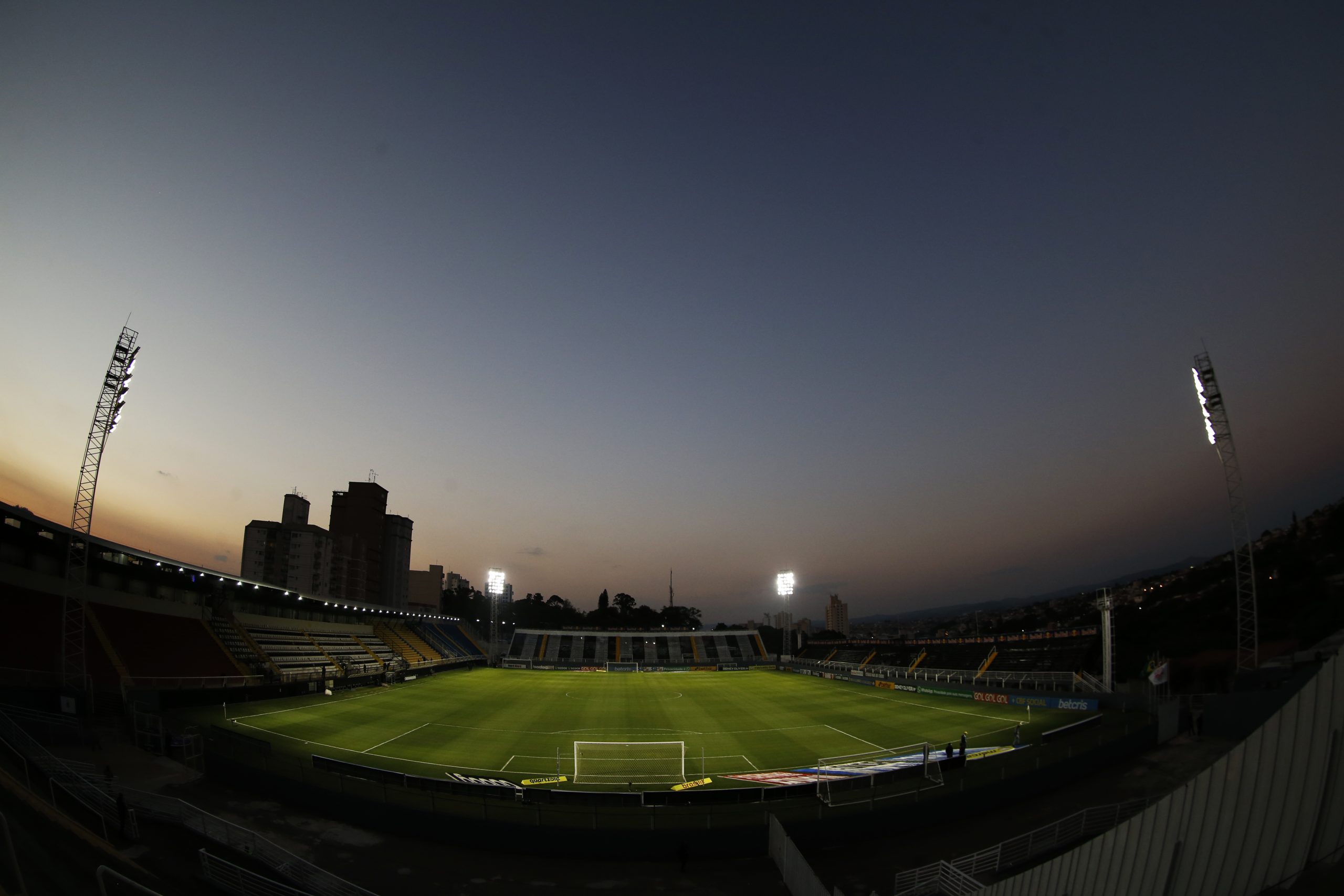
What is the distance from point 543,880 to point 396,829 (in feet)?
15.6

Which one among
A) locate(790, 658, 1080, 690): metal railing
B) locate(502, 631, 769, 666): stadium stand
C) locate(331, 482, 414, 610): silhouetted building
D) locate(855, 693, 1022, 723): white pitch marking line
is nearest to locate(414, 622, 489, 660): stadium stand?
locate(502, 631, 769, 666): stadium stand

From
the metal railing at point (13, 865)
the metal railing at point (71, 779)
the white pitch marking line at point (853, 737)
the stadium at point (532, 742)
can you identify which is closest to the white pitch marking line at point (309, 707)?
the stadium at point (532, 742)

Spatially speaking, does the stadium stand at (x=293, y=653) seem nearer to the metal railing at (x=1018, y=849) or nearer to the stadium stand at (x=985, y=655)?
the metal railing at (x=1018, y=849)

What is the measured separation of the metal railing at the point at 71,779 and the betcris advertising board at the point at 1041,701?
4104cm

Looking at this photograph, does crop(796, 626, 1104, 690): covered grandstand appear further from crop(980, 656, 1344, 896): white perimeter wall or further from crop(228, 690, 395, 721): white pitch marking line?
crop(228, 690, 395, 721): white pitch marking line

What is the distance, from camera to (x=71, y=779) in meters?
15.9

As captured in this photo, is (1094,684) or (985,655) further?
(985,655)

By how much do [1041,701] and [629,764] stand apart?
2717 cm

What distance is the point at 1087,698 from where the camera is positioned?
32.9m

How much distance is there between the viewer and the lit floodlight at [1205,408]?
106 feet

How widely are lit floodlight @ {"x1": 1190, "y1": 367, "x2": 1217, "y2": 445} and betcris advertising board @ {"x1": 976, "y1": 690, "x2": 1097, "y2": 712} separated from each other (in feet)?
52.0

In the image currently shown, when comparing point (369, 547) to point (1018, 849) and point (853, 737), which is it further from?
A: point (1018, 849)

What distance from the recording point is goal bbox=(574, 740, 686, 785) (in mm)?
21203

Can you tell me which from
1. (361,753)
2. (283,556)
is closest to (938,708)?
(361,753)
